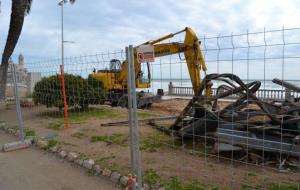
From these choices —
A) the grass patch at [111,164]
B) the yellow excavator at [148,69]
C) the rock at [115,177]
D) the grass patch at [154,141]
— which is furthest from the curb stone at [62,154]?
the yellow excavator at [148,69]

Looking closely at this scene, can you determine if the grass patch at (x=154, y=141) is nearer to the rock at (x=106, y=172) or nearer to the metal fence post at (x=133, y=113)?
the rock at (x=106, y=172)

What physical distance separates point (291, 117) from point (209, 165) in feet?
5.07

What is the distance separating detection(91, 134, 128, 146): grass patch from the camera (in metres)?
6.90

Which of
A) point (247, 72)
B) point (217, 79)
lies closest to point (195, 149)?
point (217, 79)

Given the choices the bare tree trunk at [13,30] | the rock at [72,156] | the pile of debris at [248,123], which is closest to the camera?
the pile of debris at [248,123]

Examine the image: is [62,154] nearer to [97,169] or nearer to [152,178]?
[97,169]

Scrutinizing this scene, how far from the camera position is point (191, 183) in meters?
4.34

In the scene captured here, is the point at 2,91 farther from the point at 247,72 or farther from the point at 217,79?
the point at 247,72

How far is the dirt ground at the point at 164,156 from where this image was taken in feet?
14.5

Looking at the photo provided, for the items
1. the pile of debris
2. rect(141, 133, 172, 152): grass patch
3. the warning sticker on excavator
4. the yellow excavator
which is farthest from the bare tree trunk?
the warning sticker on excavator

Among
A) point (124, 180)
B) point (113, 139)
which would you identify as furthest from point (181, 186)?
point (113, 139)

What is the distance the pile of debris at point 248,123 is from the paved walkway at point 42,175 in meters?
2.03

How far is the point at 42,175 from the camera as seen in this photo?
209 inches

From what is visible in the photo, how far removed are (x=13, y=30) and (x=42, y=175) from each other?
31.9ft
